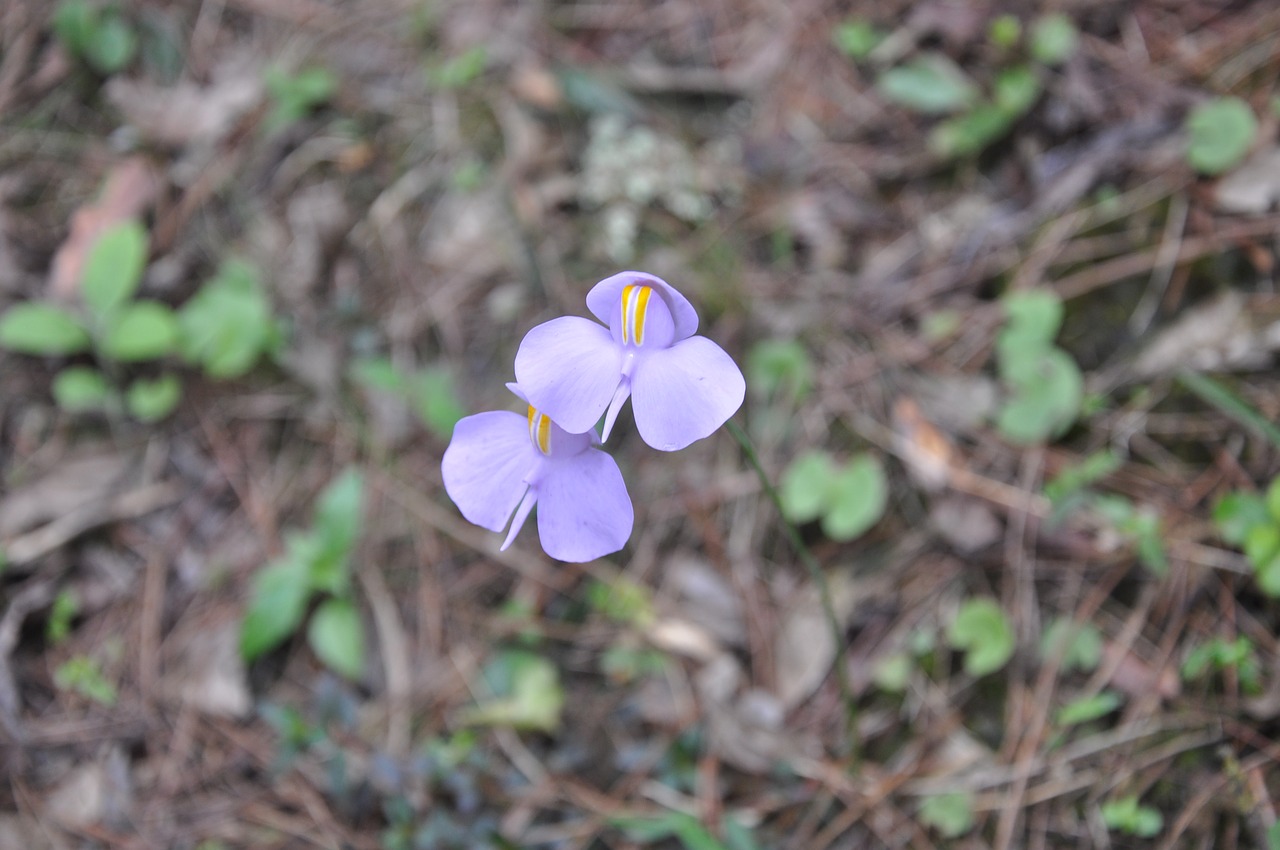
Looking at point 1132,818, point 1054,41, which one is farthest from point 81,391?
point 1054,41

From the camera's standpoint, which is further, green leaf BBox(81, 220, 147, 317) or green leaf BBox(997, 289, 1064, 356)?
green leaf BBox(81, 220, 147, 317)

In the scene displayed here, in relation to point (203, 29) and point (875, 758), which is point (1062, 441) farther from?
point (203, 29)

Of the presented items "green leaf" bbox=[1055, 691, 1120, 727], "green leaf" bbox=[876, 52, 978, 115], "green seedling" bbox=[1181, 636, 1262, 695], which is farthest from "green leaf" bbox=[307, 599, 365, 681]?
"green leaf" bbox=[876, 52, 978, 115]

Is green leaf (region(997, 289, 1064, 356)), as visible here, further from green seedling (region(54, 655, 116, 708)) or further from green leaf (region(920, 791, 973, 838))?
green seedling (region(54, 655, 116, 708))

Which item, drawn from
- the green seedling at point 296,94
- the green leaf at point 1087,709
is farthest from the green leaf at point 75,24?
the green leaf at point 1087,709

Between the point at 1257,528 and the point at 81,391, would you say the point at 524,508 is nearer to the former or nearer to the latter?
the point at 1257,528

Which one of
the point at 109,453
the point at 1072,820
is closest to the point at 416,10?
the point at 109,453
